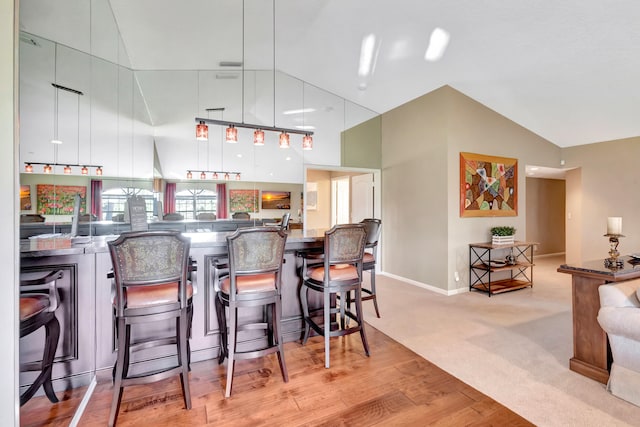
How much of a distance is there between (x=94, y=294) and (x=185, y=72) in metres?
3.43

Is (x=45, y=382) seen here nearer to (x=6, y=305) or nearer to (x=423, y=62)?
(x=6, y=305)

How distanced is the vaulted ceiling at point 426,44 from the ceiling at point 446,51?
0.5 inches

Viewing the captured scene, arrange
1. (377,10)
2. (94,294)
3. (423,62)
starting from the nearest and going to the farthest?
1. (94,294)
2. (377,10)
3. (423,62)

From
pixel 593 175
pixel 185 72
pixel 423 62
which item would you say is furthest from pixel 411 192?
pixel 185 72

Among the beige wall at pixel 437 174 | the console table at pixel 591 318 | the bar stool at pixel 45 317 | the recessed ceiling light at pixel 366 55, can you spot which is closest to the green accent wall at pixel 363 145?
the beige wall at pixel 437 174

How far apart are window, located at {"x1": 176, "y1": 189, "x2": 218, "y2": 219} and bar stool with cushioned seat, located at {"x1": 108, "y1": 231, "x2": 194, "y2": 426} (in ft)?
7.75

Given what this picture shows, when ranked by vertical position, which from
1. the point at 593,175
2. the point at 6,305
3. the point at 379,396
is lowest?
the point at 379,396

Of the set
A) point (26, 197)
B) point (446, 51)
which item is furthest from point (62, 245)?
point (446, 51)

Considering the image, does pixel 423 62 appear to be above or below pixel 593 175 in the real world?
above

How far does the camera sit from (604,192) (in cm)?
524

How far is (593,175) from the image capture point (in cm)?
536

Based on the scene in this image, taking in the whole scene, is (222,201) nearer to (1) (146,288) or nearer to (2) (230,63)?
(2) (230,63)

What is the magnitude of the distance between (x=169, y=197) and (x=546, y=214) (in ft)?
29.6

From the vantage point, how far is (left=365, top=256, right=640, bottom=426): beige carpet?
1828 millimetres
